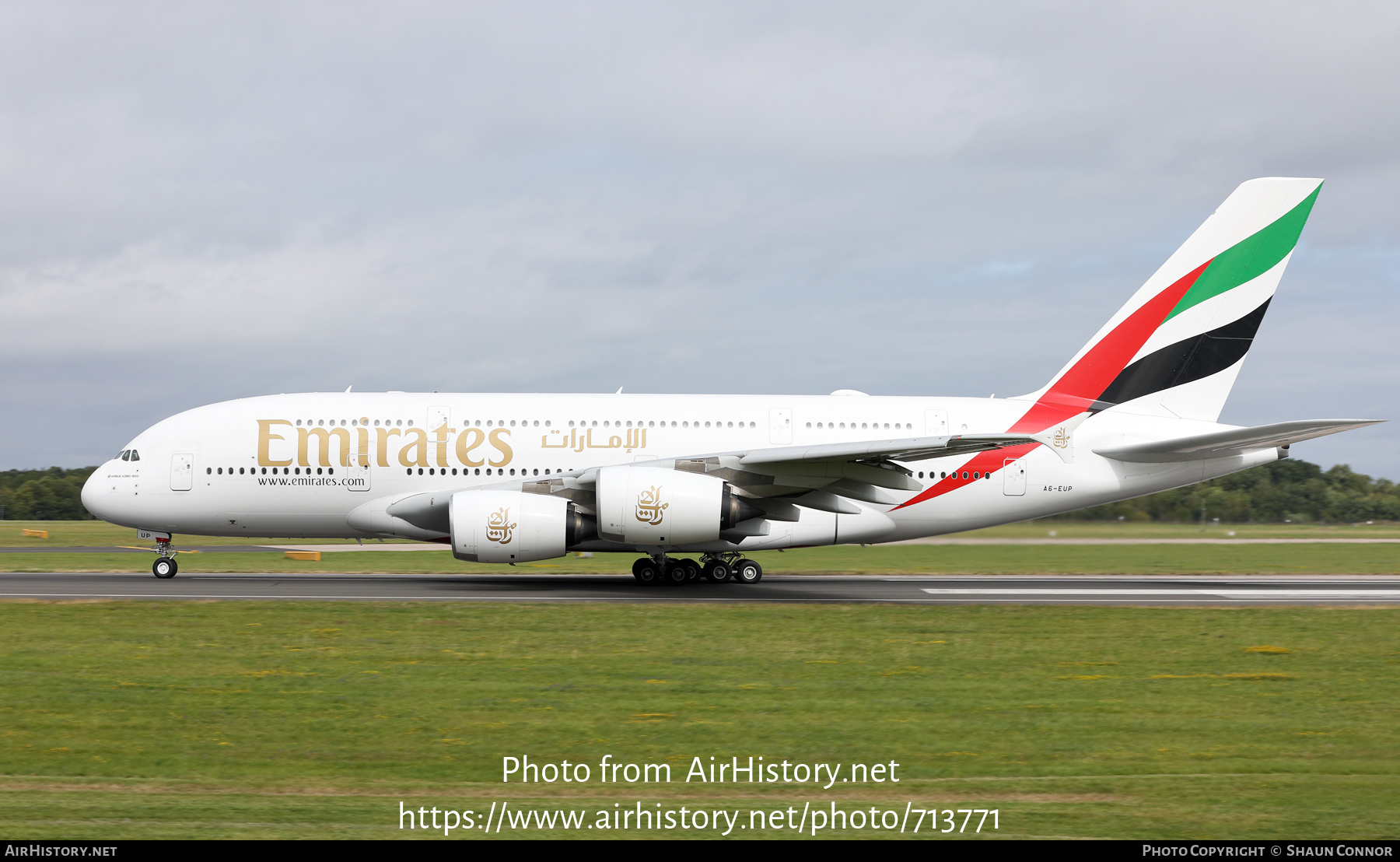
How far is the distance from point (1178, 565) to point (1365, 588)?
6.43 metres

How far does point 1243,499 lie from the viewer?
149ft

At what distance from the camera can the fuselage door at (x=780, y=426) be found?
22797 mm

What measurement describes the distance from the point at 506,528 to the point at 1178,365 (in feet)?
50.6

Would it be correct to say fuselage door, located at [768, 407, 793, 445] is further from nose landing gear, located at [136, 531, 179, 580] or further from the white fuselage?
nose landing gear, located at [136, 531, 179, 580]

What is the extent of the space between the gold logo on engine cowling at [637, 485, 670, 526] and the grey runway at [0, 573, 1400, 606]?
145 cm

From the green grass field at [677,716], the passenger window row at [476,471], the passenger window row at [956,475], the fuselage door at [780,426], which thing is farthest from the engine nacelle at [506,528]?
the passenger window row at [956,475]

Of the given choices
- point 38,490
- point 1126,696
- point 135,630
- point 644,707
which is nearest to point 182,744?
point 644,707

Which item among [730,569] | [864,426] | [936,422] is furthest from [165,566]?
[936,422]

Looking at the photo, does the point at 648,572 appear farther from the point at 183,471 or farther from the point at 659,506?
the point at 183,471

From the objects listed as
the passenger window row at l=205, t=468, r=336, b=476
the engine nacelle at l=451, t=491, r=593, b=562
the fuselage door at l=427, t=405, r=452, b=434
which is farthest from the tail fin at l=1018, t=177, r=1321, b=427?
the passenger window row at l=205, t=468, r=336, b=476

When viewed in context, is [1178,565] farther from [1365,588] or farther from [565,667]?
[565,667]

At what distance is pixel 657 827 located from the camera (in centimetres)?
656

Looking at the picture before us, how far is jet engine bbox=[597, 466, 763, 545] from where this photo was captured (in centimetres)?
2002

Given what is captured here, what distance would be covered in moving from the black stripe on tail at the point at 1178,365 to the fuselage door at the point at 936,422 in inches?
140
